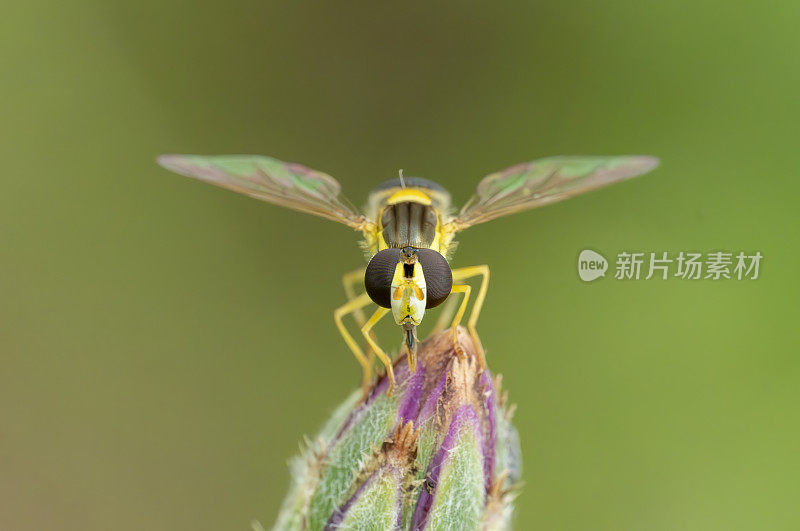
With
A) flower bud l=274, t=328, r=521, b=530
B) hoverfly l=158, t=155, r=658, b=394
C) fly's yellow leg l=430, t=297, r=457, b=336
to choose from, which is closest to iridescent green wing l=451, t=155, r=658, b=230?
hoverfly l=158, t=155, r=658, b=394

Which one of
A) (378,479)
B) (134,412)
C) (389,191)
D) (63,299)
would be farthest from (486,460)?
(63,299)

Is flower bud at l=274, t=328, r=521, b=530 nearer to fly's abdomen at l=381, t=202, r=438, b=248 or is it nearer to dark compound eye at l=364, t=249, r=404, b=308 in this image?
dark compound eye at l=364, t=249, r=404, b=308

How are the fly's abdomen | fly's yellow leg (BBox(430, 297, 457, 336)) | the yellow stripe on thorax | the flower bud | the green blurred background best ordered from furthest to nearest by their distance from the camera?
the green blurred background
the yellow stripe on thorax
the fly's abdomen
fly's yellow leg (BBox(430, 297, 457, 336))
the flower bud

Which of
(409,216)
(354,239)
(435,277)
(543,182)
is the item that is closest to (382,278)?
(435,277)

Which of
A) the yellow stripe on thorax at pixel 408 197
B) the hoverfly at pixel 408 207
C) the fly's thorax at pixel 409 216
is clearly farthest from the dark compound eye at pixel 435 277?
the yellow stripe on thorax at pixel 408 197

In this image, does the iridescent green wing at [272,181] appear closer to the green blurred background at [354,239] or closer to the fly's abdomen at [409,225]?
the fly's abdomen at [409,225]

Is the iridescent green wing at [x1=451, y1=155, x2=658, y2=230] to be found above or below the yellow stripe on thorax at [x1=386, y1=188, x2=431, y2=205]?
above

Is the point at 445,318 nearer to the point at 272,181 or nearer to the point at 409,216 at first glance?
the point at 409,216
